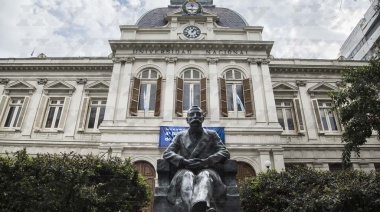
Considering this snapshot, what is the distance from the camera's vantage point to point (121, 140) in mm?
14055

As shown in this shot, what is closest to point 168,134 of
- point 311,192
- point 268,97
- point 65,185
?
point 268,97

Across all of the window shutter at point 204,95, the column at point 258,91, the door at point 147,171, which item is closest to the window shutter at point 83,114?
the door at point 147,171

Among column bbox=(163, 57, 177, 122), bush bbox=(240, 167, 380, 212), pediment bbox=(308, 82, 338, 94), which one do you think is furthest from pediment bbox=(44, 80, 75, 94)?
pediment bbox=(308, 82, 338, 94)

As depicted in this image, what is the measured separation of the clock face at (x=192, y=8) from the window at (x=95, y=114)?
8.08 meters

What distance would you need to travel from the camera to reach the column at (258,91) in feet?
48.7

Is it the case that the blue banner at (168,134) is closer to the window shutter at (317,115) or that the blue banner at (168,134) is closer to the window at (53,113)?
the window shutter at (317,115)

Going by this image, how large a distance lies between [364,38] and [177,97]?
91.1ft

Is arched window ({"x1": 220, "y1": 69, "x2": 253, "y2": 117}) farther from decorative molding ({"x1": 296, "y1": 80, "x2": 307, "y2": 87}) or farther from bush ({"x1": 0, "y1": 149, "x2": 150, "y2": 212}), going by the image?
bush ({"x1": 0, "y1": 149, "x2": 150, "y2": 212})

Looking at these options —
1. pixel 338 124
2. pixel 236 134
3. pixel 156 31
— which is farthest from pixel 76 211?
pixel 338 124

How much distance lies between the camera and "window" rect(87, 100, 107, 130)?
17250mm

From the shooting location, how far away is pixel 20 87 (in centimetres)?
1827

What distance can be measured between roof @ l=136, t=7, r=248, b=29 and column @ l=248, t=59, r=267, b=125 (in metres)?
3.71

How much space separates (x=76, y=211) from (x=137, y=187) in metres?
2.05

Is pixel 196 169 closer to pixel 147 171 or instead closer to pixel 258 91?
pixel 147 171
